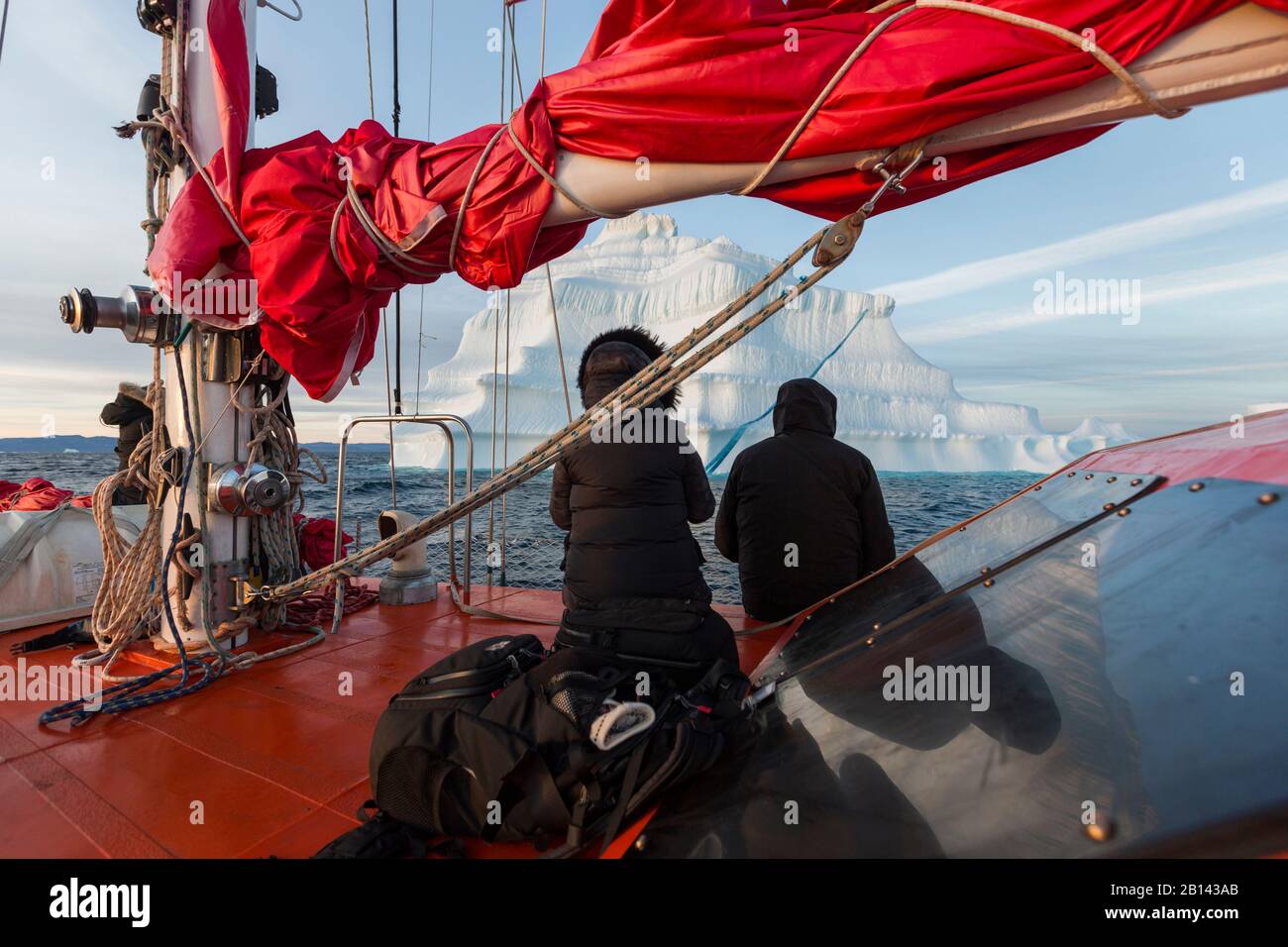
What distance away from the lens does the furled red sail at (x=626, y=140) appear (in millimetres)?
1115

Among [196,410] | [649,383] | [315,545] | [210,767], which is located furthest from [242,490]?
[649,383]

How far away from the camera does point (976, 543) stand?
176cm

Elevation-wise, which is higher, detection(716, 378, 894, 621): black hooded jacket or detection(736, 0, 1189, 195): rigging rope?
detection(736, 0, 1189, 195): rigging rope

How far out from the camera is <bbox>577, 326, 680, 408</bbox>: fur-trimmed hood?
2082 millimetres

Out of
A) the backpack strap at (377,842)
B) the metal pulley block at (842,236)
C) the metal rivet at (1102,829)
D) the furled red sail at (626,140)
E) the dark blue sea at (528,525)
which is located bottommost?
the dark blue sea at (528,525)

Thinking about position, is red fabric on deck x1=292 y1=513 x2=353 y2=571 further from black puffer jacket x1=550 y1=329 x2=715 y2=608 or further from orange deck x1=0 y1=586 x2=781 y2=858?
black puffer jacket x1=550 y1=329 x2=715 y2=608

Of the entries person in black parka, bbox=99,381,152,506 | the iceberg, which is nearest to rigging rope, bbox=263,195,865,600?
person in black parka, bbox=99,381,152,506

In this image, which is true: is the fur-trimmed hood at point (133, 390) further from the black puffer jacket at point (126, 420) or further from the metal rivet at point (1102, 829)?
the metal rivet at point (1102, 829)

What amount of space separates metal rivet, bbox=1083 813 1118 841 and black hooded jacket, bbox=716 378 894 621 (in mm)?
2029

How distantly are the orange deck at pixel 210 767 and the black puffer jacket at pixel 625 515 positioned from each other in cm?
73

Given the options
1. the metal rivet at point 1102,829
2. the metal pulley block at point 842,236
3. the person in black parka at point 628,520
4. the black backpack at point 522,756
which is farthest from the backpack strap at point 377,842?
the metal pulley block at point 842,236

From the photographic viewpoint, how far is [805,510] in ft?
9.27

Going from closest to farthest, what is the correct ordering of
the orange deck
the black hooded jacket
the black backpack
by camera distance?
the black backpack < the orange deck < the black hooded jacket

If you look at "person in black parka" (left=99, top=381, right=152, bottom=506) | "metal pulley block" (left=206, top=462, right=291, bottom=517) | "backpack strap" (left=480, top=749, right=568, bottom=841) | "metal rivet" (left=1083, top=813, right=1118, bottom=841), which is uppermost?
"person in black parka" (left=99, top=381, right=152, bottom=506)
